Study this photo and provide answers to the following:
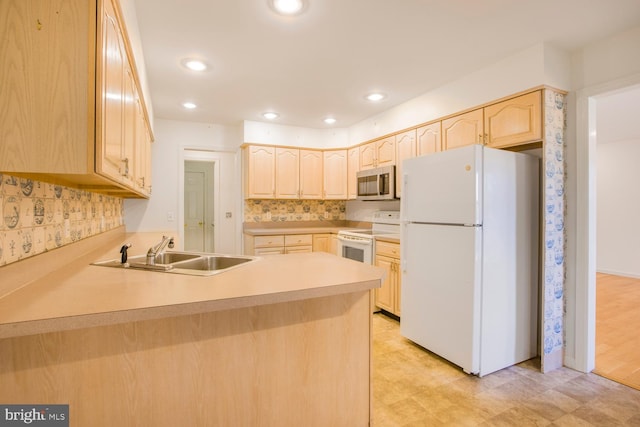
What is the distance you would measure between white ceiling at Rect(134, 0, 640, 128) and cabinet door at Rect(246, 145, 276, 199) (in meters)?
1.02

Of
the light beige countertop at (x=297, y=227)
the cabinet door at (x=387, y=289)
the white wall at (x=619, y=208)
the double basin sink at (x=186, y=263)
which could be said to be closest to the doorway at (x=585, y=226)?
the cabinet door at (x=387, y=289)

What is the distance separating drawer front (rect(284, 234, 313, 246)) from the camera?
13.7ft

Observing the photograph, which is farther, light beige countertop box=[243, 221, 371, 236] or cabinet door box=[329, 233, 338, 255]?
cabinet door box=[329, 233, 338, 255]

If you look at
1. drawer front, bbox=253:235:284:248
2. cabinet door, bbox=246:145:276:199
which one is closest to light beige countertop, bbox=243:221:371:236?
drawer front, bbox=253:235:284:248

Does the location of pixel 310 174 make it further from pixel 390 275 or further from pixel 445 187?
pixel 445 187

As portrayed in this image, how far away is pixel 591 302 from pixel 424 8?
2.42 m

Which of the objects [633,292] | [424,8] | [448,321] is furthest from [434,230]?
[633,292]

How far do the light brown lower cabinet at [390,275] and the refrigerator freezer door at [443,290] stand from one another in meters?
0.38

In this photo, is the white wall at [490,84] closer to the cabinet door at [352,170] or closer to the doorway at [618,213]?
the cabinet door at [352,170]

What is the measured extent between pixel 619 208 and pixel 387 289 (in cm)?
508

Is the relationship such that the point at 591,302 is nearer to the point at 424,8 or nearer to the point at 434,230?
the point at 434,230

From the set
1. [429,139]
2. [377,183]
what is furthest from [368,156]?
[429,139]

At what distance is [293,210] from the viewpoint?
16.0 feet

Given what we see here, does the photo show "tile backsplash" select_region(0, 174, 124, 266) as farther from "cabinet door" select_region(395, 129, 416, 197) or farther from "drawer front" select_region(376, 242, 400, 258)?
"cabinet door" select_region(395, 129, 416, 197)
